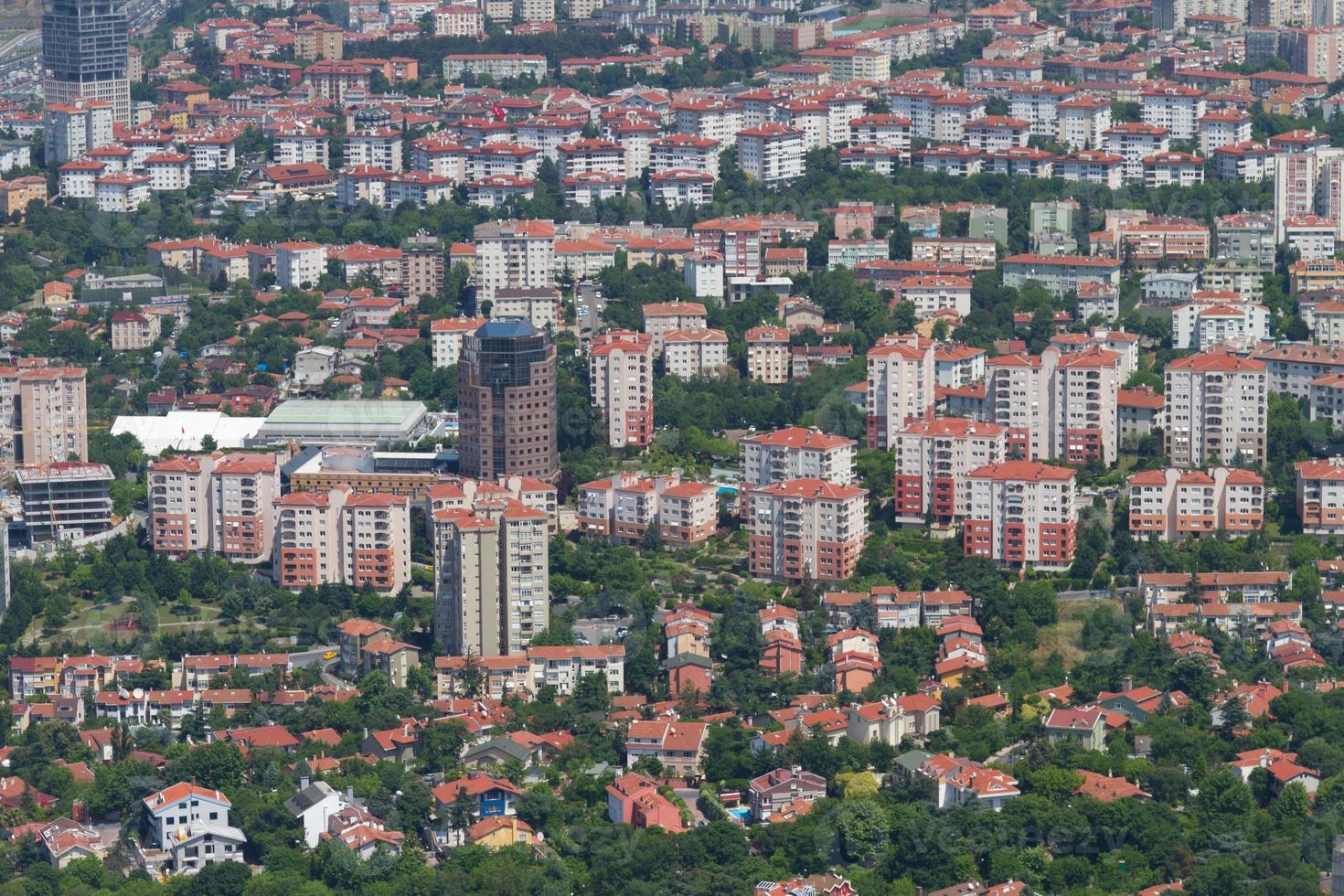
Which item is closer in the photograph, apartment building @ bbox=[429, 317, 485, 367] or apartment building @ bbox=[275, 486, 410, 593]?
apartment building @ bbox=[275, 486, 410, 593]

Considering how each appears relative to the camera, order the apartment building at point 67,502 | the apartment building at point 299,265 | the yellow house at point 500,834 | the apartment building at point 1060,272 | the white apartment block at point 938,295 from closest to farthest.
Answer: the yellow house at point 500,834 < the apartment building at point 67,502 < the white apartment block at point 938,295 < the apartment building at point 1060,272 < the apartment building at point 299,265

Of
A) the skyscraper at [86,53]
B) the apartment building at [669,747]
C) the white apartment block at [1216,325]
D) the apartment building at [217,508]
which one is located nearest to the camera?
the apartment building at [669,747]

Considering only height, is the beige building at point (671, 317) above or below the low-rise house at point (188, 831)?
above

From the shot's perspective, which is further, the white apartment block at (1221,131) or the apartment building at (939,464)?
the white apartment block at (1221,131)

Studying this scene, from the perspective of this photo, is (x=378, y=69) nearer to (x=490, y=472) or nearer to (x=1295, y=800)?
(x=490, y=472)

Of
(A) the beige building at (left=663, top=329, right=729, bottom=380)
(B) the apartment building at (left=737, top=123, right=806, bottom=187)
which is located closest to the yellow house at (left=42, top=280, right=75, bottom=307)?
(A) the beige building at (left=663, top=329, right=729, bottom=380)

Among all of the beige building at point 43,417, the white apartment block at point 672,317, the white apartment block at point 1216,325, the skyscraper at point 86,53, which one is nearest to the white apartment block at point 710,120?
the skyscraper at point 86,53

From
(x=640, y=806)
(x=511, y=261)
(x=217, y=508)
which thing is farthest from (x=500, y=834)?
(x=511, y=261)

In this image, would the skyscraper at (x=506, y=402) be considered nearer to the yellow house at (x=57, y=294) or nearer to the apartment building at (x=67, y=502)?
the apartment building at (x=67, y=502)

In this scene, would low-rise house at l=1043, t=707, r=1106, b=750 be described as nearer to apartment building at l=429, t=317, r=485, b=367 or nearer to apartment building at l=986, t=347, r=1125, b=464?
apartment building at l=986, t=347, r=1125, b=464
